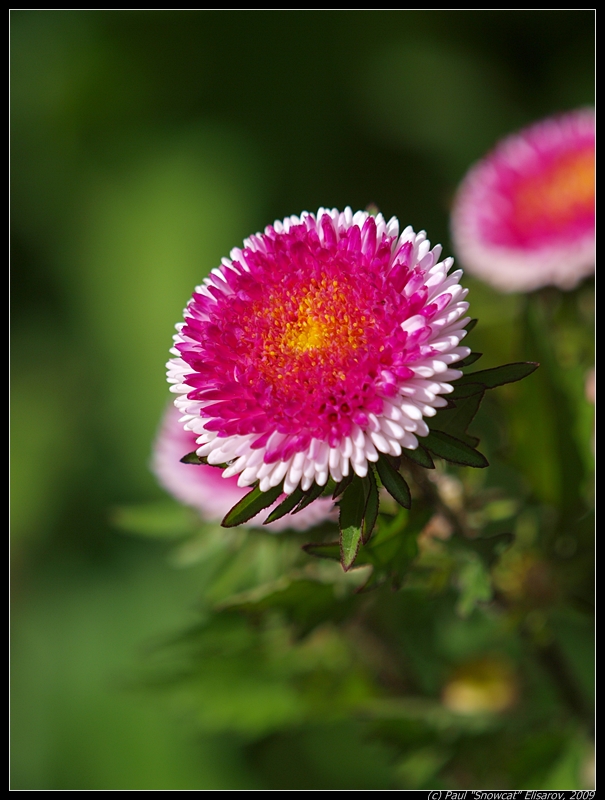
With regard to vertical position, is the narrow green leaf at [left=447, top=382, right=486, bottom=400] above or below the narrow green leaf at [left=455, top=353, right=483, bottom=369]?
below

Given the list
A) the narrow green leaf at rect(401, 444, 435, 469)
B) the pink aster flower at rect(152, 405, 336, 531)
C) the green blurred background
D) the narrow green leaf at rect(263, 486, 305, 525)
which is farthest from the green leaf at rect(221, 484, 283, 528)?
the green blurred background

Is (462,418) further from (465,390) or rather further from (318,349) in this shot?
(318,349)

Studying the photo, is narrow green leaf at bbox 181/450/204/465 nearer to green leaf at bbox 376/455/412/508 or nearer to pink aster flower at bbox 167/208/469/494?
pink aster flower at bbox 167/208/469/494

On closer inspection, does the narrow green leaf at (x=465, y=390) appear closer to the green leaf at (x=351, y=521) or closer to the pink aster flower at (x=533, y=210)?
the green leaf at (x=351, y=521)

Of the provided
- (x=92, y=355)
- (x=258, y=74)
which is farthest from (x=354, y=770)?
(x=258, y=74)

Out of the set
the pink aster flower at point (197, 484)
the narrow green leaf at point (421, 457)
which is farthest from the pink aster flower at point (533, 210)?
the narrow green leaf at point (421, 457)

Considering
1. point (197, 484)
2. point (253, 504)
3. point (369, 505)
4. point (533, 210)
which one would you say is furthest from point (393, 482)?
point (533, 210)

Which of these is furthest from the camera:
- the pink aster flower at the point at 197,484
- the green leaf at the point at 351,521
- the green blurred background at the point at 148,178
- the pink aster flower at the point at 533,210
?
the green blurred background at the point at 148,178
